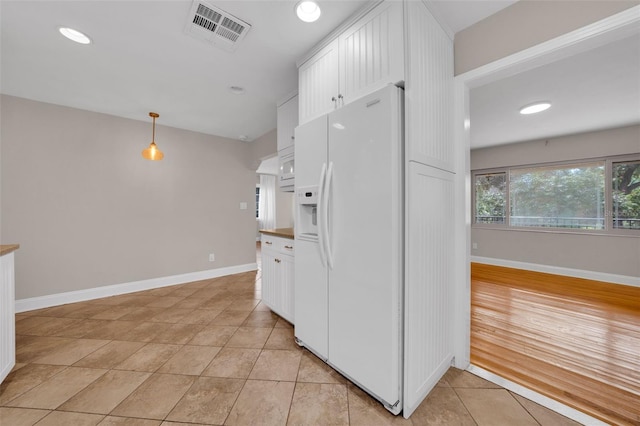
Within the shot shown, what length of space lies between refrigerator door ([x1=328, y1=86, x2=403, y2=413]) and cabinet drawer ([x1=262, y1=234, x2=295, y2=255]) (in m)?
0.72

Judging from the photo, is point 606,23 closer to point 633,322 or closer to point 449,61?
point 449,61

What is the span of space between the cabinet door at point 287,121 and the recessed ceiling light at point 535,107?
298 cm

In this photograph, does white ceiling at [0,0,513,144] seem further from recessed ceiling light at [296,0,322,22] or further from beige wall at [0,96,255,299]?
beige wall at [0,96,255,299]

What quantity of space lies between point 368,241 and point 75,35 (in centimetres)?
268

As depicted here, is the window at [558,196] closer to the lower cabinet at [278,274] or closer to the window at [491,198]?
the window at [491,198]

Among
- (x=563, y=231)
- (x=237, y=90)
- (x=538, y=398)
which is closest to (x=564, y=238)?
(x=563, y=231)

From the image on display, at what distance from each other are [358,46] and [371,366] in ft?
6.62

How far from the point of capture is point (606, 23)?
1234 mm

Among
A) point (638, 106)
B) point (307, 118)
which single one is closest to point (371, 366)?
point (307, 118)

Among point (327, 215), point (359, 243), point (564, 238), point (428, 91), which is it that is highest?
point (428, 91)

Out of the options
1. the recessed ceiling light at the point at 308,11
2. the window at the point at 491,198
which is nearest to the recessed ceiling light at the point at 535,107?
the window at the point at 491,198

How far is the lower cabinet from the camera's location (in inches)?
91.0

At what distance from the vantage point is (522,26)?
1503 millimetres

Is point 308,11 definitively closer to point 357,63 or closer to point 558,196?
point 357,63
